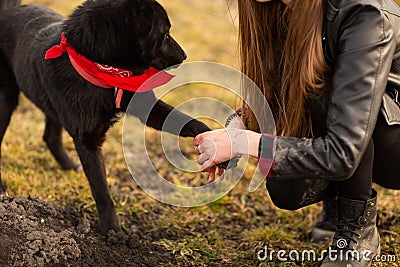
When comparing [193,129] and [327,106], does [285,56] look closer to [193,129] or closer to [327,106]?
[327,106]

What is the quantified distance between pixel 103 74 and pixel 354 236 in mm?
1280

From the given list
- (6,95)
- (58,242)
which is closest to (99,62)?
(58,242)

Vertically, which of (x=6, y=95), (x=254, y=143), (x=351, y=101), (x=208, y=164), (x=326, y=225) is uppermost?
(x=351, y=101)

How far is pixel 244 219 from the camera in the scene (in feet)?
10.1

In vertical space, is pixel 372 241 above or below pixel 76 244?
above

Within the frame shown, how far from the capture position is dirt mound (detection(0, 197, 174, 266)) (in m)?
2.14

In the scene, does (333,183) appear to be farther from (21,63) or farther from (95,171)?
(21,63)

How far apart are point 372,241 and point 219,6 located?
229 inches

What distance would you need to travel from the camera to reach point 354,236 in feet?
7.88

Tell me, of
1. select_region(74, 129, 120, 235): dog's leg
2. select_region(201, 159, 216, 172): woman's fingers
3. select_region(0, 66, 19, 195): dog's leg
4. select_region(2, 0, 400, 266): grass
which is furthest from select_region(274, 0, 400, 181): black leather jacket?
select_region(0, 66, 19, 195): dog's leg

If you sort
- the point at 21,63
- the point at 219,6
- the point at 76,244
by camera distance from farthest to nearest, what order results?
the point at 219,6 < the point at 21,63 < the point at 76,244

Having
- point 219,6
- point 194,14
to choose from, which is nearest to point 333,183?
point 194,14

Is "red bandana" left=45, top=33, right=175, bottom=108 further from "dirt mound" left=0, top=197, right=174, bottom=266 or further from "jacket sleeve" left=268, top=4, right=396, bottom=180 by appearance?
"jacket sleeve" left=268, top=4, right=396, bottom=180

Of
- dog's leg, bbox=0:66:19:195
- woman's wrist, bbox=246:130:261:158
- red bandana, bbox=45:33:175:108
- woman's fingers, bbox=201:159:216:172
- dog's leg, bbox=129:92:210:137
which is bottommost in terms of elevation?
dog's leg, bbox=0:66:19:195
